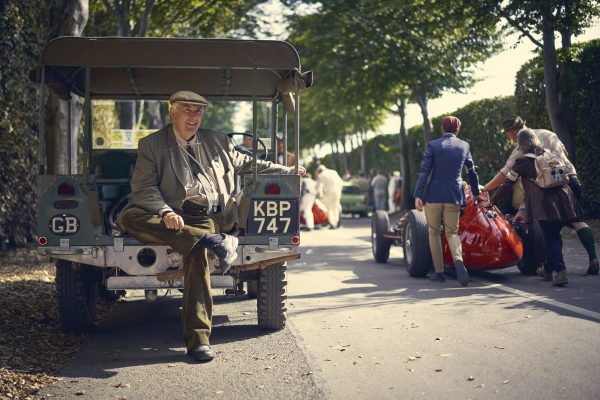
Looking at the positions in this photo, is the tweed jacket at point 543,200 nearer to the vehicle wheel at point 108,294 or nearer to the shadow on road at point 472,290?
the shadow on road at point 472,290

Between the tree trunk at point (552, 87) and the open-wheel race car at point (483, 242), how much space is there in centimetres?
671

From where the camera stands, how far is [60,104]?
489 inches

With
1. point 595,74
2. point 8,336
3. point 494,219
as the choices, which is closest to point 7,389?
point 8,336

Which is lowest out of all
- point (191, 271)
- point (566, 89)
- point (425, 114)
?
point (191, 271)

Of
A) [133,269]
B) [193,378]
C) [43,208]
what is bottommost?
[193,378]

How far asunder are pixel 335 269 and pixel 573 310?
4965 mm

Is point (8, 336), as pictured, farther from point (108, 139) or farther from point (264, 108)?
point (264, 108)

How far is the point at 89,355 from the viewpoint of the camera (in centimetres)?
608

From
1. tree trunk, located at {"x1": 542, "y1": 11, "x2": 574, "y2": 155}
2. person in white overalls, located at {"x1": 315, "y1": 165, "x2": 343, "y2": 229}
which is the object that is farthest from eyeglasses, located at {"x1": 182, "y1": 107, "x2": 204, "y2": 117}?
person in white overalls, located at {"x1": 315, "y1": 165, "x2": 343, "y2": 229}

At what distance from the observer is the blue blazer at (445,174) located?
31.3 ft

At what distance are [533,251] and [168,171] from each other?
553cm

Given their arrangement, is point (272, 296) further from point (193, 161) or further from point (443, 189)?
point (443, 189)

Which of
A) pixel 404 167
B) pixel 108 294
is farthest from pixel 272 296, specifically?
pixel 404 167

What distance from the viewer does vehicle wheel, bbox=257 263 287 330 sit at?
6.79 metres
